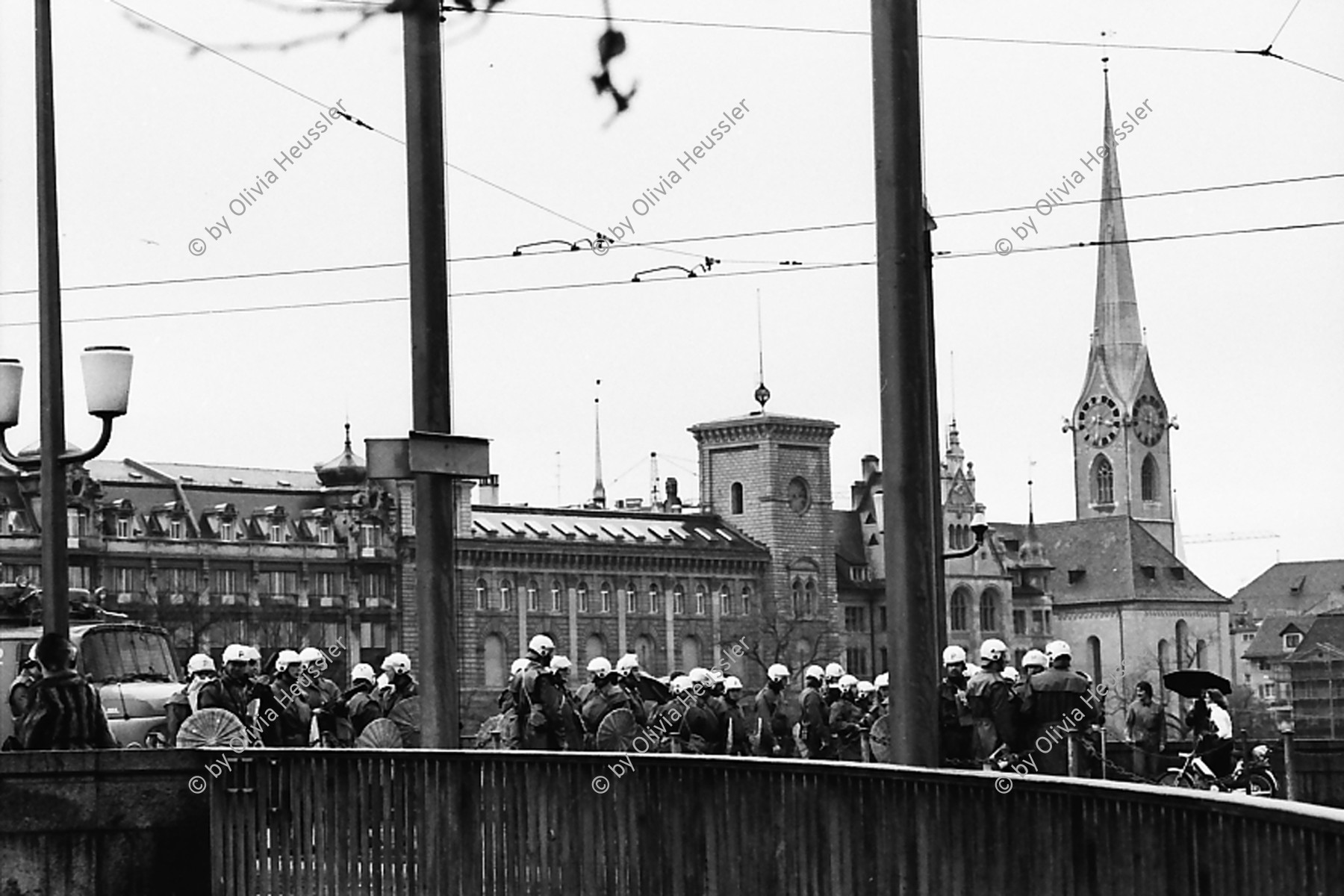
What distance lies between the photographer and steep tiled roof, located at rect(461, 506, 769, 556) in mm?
180000

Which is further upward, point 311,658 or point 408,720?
point 311,658

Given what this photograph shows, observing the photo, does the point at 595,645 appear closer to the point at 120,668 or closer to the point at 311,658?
the point at 120,668

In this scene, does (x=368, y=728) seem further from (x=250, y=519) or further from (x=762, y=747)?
(x=250, y=519)

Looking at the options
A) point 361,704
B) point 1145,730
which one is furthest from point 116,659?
point 1145,730

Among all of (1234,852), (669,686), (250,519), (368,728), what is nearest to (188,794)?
(368,728)

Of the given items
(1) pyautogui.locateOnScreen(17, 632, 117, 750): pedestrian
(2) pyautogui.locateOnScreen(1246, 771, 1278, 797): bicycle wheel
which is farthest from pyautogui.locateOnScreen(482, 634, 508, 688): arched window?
(1) pyautogui.locateOnScreen(17, 632, 117, 750): pedestrian

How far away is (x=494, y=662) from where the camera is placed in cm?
17425

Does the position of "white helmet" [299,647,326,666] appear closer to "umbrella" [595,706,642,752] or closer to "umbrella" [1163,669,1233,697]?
"umbrella" [595,706,642,752]

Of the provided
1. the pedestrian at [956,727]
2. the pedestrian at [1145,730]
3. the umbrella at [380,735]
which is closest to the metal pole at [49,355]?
the umbrella at [380,735]

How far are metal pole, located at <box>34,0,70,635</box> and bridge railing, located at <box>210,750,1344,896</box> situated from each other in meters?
4.38

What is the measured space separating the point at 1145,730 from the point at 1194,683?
2839 mm

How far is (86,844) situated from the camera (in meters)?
18.0

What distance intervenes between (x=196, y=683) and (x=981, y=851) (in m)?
15.5

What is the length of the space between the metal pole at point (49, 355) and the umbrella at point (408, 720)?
4316 mm
